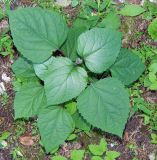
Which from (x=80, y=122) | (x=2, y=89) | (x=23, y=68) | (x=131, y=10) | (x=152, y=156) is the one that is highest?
(x=131, y=10)

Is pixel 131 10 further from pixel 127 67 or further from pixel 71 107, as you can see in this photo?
pixel 71 107

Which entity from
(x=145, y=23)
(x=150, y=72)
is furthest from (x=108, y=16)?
(x=150, y=72)

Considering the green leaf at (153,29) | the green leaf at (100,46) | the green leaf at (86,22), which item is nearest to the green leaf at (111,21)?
the green leaf at (86,22)

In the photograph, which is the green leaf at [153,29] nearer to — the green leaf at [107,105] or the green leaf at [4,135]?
the green leaf at [107,105]

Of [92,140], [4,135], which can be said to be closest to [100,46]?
[92,140]

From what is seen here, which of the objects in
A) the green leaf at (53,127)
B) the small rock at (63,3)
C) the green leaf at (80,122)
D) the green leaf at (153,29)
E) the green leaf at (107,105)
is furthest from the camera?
the small rock at (63,3)
